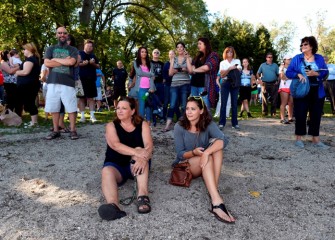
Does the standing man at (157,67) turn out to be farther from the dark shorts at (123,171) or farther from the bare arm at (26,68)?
the dark shorts at (123,171)

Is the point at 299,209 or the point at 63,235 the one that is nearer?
the point at 63,235

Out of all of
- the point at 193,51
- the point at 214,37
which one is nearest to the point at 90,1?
the point at 193,51

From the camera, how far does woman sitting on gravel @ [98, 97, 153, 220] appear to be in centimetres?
362

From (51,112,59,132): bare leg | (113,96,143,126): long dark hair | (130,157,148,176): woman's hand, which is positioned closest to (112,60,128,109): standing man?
(51,112,59,132): bare leg

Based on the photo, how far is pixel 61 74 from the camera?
5949 millimetres

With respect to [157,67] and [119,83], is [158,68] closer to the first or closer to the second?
[157,67]

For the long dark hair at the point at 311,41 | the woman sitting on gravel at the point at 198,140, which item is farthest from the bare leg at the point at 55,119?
the long dark hair at the point at 311,41

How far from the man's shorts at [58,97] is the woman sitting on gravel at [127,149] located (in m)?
2.30

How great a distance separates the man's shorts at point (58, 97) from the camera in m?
5.98

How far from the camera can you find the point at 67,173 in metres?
4.48

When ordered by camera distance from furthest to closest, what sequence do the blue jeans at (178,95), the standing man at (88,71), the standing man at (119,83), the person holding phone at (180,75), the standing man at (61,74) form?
the standing man at (119,83) → the standing man at (88,71) → the blue jeans at (178,95) → the person holding phone at (180,75) → the standing man at (61,74)

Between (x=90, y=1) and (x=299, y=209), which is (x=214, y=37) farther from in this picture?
(x=299, y=209)

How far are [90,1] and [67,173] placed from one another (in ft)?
44.9

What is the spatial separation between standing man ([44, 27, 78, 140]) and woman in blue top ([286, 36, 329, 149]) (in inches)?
153
